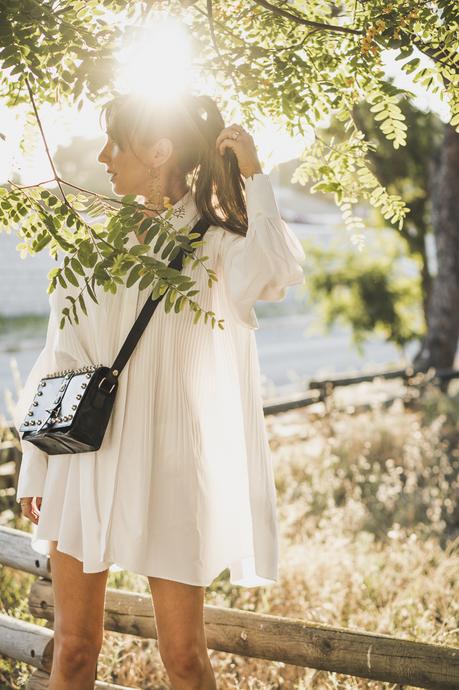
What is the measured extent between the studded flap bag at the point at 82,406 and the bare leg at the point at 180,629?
409mm

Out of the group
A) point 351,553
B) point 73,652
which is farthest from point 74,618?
point 351,553

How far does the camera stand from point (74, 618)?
2100 mm

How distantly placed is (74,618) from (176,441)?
55 centimetres

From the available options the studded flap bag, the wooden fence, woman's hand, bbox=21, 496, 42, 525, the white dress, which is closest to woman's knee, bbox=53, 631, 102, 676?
the white dress

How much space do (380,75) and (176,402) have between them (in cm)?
114

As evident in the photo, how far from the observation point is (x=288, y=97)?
240 centimetres

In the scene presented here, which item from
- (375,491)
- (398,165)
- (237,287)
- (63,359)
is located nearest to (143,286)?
(237,287)

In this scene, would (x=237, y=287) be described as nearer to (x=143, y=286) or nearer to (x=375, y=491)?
(x=143, y=286)

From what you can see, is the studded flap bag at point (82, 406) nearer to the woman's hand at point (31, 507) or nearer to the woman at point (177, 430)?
the woman at point (177, 430)

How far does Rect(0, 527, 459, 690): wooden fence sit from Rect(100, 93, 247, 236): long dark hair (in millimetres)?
1368

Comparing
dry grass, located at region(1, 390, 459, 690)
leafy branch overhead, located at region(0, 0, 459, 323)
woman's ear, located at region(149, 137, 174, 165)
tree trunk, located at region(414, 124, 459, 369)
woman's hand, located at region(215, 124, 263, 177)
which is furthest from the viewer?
tree trunk, located at region(414, 124, 459, 369)

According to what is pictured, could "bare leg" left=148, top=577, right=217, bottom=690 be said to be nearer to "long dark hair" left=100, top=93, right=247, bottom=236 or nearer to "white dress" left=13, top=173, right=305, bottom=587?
"white dress" left=13, top=173, right=305, bottom=587

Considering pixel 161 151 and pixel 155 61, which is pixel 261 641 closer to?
pixel 161 151

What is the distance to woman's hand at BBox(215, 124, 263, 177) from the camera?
6.81ft
